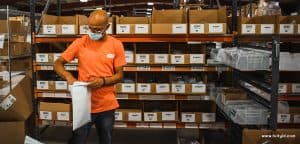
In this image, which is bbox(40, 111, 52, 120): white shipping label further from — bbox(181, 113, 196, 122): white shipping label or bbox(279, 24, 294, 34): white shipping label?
bbox(279, 24, 294, 34): white shipping label

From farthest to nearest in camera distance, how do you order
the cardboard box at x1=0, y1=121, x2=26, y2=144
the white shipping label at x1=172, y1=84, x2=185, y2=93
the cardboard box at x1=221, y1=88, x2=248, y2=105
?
the white shipping label at x1=172, y1=84, x2=185, y2=93 < the cardboard box at x1=0, y1=121, x2=26, y2=144 < the cardboard box at x1=221, y1=88, x2=248, y2=105

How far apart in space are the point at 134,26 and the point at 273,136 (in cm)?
214

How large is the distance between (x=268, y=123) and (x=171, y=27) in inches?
67.0

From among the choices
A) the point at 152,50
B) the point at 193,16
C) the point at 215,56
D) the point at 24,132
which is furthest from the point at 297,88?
the point at 24,132

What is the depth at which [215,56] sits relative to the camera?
476cm

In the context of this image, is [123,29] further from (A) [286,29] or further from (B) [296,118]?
(B) [296,118]

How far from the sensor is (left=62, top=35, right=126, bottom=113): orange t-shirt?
10.2 ft

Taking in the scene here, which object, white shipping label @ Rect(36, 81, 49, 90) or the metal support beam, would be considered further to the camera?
white shipping label @ Rect(36, 81, 49, 90)

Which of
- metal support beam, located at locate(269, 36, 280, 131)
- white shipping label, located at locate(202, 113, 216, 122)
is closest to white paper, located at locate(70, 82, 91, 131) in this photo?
metal support beam, located at locate(269, 36, 280, 131)

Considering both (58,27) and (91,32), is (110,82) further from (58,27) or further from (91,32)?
(58,27)

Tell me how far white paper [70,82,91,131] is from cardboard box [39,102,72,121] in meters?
1.89

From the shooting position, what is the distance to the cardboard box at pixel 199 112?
4.70 meters

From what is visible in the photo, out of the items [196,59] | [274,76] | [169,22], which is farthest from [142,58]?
[274,76]

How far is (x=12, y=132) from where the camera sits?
4562mm
